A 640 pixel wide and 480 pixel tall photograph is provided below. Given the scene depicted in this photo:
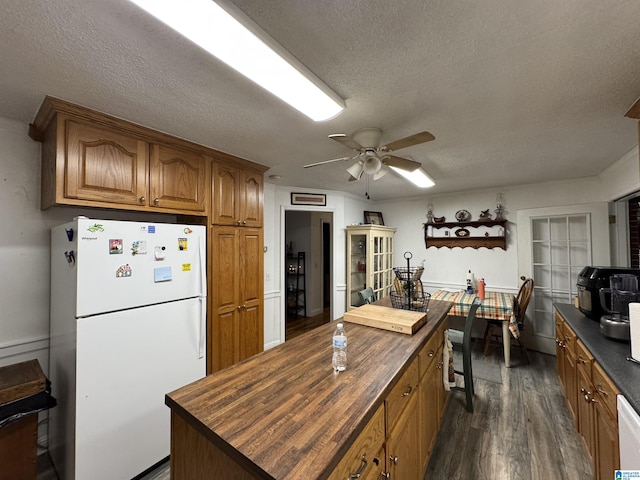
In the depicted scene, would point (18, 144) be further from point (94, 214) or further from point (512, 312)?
point (512, 312)

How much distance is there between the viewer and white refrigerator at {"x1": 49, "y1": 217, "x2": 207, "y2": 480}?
148cm

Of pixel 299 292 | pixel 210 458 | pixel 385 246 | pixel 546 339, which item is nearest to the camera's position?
pixel 210 458

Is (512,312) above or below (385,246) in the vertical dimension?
below

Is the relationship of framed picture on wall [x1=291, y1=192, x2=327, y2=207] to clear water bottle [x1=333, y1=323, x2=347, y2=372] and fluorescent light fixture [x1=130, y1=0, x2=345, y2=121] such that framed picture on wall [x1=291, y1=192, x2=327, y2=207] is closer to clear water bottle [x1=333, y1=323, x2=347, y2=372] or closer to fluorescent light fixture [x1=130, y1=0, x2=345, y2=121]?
fluorescent light fixture [x1=130, y1=0, x2=345, y2=121]

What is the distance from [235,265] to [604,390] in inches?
103

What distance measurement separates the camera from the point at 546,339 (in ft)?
11.4

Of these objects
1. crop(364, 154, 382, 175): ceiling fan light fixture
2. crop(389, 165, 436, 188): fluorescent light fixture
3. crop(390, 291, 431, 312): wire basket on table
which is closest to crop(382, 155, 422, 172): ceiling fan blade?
crop(364, 154, 382, 175): ceiling fan light fixture

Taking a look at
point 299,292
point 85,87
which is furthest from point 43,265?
point 299,292

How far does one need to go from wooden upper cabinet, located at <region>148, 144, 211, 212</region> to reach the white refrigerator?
0.95 ft

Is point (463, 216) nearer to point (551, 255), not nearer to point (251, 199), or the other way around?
point (551, 255)

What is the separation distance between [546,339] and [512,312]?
100 centimetres

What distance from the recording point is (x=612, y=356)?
4.69 ft

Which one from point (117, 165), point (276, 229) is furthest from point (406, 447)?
point (276, 229)

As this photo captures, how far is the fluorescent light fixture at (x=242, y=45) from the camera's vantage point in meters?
0.81
